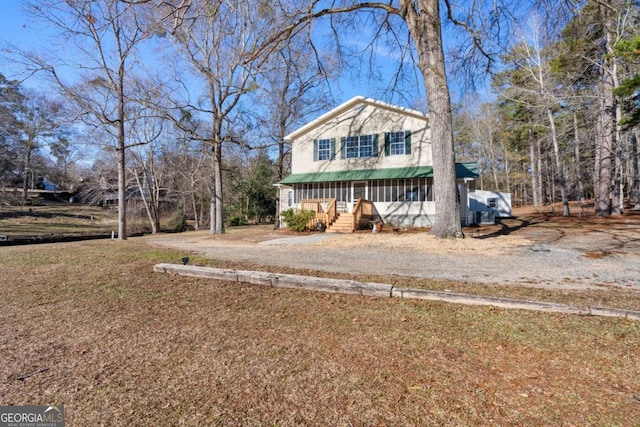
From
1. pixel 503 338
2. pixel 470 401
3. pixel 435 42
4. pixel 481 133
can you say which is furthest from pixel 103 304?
pixel 481 133

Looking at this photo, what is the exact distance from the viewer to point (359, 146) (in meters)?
18.0

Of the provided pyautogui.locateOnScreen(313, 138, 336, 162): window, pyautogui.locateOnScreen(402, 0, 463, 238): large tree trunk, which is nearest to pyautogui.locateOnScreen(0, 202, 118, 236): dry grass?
pyautogui.locateOnScreen(313, 138, 336, 162): window

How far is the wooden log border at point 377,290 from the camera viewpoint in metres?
3.52

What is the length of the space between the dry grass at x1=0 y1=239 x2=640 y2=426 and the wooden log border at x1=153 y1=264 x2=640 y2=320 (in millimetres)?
151

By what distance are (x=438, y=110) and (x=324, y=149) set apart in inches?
368

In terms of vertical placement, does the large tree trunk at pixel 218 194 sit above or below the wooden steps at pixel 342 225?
above

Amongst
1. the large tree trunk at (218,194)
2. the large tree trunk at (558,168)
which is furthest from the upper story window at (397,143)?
the large tree trunk at (558,168)

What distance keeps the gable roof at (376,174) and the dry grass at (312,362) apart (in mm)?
12751

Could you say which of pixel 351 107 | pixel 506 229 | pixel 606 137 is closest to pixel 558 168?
pixel 606 137

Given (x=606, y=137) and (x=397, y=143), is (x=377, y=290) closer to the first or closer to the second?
(x=397, y=143)

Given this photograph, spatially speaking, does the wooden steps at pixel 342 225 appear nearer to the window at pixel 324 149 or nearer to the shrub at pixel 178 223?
the window at pixel 324 149

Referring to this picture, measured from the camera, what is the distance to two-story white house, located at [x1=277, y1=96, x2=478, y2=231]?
16250 mm

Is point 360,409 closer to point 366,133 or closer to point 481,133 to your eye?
point 366,133

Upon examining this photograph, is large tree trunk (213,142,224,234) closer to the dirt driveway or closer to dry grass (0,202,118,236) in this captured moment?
the dirt driveway
